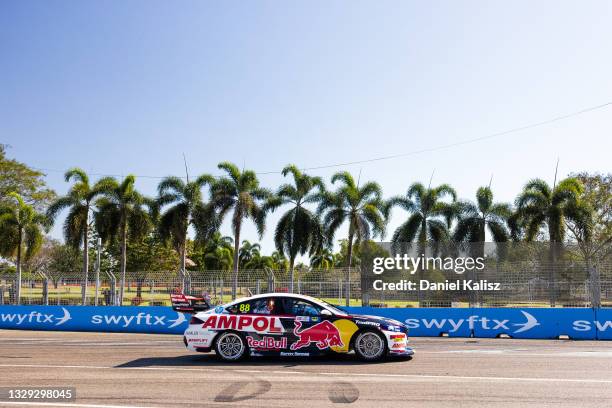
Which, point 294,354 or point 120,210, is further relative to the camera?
point 120,210

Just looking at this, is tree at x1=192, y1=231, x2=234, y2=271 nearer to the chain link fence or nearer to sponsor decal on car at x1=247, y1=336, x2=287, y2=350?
the chain link fence

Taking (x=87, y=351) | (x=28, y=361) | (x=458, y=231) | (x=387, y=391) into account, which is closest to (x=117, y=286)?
(x=87, y=351)

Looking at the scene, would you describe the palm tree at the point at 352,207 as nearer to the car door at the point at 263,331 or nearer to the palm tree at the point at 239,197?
the palm tree at the point at 239,197

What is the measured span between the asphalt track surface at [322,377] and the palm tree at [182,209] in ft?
88.8

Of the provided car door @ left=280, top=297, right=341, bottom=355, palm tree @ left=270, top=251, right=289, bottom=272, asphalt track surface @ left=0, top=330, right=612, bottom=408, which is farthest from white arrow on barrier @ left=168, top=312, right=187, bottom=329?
palm tree @ left=270, top=251, right=289, bottom=272

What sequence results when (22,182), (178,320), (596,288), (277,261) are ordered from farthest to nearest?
(277,261)
(22,182)
(178,320)
(596,288)

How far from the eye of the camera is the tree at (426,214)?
42781 millimetres

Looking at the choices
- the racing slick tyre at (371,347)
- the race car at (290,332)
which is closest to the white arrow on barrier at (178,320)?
the race car at (290,332)

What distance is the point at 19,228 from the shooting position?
4181 centimetres

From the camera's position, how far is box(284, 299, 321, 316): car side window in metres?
12.4

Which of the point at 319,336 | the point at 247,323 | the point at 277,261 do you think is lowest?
the point at 319,336

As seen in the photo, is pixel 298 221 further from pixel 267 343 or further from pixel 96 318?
pixel 267 343

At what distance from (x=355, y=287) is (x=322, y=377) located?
15320 mm

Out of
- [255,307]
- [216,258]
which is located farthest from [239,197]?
[216,258]
